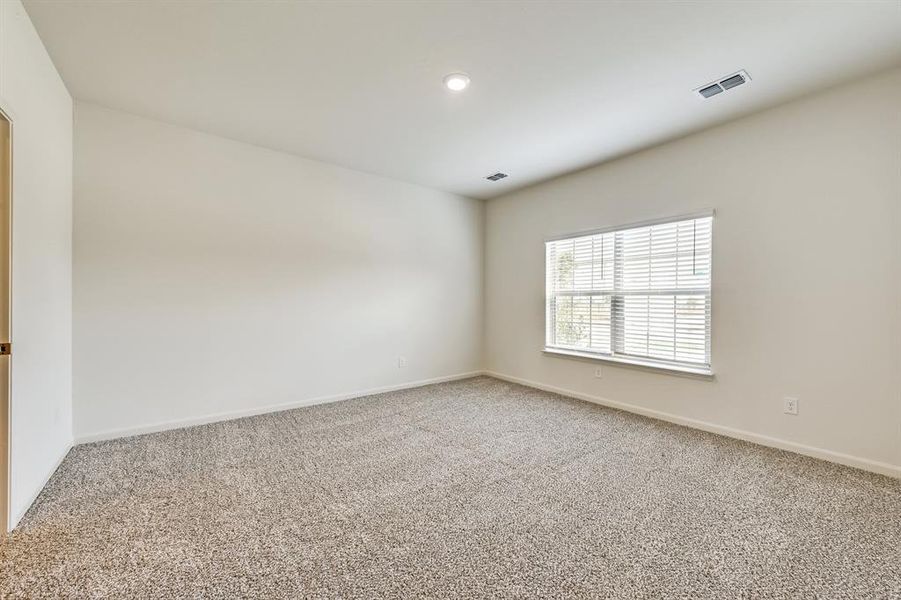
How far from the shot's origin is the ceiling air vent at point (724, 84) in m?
2.56

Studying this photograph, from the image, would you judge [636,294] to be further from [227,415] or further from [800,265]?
[227,415]

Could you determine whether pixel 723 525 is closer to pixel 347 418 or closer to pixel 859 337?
pixel 859 337

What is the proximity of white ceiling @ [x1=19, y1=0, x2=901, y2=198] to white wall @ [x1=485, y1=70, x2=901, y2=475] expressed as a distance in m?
0.29

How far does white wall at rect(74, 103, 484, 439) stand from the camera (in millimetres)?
3070

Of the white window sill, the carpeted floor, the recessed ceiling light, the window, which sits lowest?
the carpeted floor

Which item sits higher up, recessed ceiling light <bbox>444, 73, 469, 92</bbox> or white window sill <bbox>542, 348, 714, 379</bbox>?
recessed ceiling light <bbox>444, 73, 469, 92</bbox>

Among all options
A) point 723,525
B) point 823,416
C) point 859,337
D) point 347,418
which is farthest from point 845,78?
point 347,418

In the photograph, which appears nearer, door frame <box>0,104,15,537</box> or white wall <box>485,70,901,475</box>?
door frame <box>0,104,15,537</box>

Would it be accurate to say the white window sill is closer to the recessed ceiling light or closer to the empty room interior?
the empty room interior

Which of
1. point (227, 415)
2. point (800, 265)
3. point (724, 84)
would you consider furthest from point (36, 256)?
point (800, 265)

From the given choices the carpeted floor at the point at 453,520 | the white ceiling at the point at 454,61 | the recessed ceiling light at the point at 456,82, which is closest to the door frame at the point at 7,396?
the carpeted floor at the point at 453,520

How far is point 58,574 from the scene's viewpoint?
5.19 feet

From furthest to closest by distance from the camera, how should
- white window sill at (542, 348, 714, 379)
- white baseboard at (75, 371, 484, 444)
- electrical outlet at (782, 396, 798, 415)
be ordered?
1. white window sill at (542, 348, 714, 379)
2. white baseboard at (75, 371, 484, 444)
3. electrical outlet at (782, 396, 798, 415)

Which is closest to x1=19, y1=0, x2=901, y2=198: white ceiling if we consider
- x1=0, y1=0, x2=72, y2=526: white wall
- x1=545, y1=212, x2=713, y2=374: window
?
x1=0, y1=0, x2=72, y2=526: white wall
